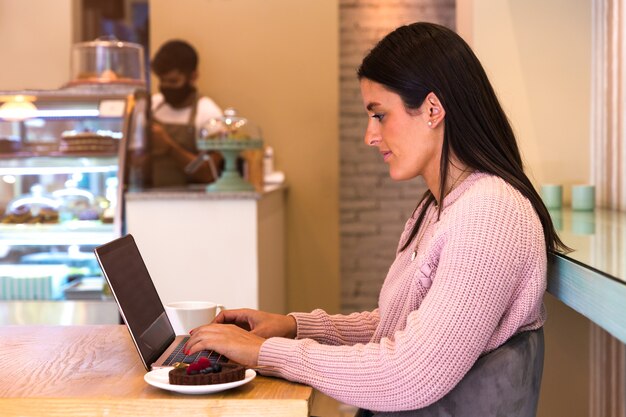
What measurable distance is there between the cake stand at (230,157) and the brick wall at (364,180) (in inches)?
94.4

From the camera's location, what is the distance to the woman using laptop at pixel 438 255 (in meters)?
1.57

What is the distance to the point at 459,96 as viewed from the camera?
1771mm

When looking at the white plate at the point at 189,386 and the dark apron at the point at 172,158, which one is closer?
the white plate at the point at 189,386

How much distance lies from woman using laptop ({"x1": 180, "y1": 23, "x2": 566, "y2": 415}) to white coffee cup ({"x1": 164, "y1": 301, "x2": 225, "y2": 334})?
105 millimetres

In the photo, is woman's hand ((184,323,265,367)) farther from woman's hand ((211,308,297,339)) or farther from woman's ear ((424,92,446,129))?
woman's ear ((424,92,446,129))

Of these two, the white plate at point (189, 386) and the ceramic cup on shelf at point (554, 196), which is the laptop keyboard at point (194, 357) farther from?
the ceramic cup on shelf at point (554, 196)

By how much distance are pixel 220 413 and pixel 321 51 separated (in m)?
4.49

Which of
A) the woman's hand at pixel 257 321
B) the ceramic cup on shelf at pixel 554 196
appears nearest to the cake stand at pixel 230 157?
the ceramic cup on shelf at pixel 554 196

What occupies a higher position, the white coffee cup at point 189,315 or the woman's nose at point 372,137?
the woman's nose at point 372,137

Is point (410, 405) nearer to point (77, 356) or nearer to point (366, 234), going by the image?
point (77, 356)

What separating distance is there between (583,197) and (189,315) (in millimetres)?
1685

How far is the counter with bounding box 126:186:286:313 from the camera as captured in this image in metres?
4.30

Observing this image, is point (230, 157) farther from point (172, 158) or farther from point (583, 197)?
point (583, 197)

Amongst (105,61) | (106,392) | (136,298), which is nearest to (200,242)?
(105,61)
